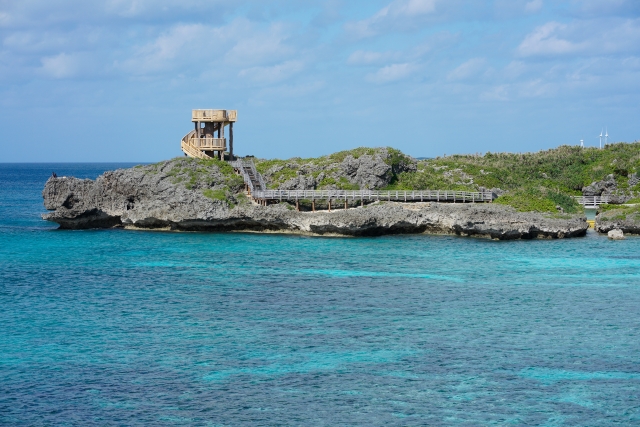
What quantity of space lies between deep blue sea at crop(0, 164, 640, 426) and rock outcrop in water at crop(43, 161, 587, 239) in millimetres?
4492

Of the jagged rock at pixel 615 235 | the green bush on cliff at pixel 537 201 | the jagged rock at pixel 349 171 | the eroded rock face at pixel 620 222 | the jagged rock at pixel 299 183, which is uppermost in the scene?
the jagged rock at pixel 349 171

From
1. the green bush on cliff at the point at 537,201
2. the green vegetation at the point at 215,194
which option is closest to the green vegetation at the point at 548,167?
the green bush on cliff at the point at 537,201

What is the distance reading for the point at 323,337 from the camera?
29.6 meters

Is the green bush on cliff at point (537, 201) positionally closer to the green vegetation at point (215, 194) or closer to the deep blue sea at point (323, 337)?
the deep blue sea at point (323, 337)

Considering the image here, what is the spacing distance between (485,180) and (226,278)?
35.0m

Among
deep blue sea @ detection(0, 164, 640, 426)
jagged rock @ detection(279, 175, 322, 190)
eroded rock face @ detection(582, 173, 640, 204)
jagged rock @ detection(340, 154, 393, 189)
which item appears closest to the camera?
deep blue sea @ detection(0, 164, 640, 426)

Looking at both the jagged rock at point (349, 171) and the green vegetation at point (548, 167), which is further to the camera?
the green vegetation at point (548, 167)

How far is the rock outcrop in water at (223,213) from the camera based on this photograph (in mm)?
55125

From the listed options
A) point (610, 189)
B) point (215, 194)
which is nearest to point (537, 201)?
point (610, 189)

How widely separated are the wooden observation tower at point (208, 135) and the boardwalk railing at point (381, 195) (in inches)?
413

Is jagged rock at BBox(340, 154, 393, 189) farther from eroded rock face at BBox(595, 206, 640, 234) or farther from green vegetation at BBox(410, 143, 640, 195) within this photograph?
eroded rock face at BBox(595, 206, 640, 234)

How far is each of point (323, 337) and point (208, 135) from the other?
45.0 metres

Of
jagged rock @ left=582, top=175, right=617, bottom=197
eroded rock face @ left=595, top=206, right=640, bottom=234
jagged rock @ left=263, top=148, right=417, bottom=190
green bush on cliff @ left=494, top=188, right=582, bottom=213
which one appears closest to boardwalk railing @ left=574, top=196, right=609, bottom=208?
jagged rock @ left=582, top=175, right=617, bottom=197

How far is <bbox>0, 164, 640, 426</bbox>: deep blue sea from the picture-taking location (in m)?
22.6
